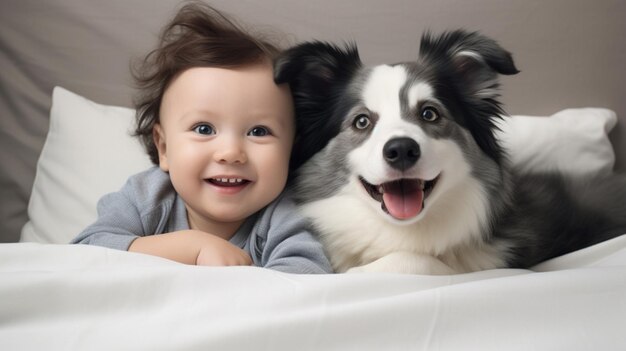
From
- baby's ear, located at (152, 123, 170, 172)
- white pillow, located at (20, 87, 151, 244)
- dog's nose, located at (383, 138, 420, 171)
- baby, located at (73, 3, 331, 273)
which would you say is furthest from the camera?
white pillow, located at (20, 87, 151, 244)

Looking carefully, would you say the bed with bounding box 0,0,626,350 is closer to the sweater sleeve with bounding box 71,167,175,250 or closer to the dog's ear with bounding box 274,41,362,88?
the sweater sleeve with bounding box 71,167,175,250

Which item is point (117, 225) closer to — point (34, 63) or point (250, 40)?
point (250, 40)

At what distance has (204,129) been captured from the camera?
6.07 feet

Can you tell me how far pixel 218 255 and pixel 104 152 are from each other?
1.08 meters

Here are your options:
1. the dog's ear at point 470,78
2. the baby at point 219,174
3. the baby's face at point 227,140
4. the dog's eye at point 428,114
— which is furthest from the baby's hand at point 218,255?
the dog's ear at point 470,78

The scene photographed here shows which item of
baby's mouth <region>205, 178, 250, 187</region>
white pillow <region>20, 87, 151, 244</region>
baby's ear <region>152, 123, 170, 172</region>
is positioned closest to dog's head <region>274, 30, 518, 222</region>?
baby's mouth <region>205, 178, 250, 187</region>

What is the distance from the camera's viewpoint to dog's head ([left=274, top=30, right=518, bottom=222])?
5.40ft

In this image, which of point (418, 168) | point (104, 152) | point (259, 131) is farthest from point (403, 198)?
point (104, 152)

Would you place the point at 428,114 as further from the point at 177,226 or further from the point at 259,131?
the point at 177,226

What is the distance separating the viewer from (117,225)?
185cm

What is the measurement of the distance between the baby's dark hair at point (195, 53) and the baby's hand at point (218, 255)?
58 centimetres

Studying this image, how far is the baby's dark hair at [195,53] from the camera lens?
1.89 m

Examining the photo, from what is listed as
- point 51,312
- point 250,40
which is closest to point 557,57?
point 250,40

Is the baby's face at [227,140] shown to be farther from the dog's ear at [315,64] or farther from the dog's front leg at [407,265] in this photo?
the dog's front leg at [407,265]
